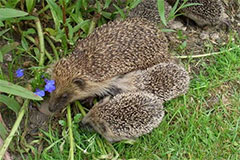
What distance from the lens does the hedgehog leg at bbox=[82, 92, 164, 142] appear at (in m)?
3.91

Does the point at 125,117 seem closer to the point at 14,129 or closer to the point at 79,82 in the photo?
the point at 79,82

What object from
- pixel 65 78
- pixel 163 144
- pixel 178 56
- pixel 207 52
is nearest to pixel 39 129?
pixel 65 78

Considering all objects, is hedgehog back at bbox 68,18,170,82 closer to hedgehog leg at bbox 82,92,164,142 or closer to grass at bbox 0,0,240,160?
grass at bbox 0,0,240,160

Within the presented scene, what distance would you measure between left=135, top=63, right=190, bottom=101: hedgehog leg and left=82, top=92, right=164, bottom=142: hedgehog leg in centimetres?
21

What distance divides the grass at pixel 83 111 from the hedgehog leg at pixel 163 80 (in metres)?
0.19

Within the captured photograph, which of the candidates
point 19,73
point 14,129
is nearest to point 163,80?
point 19,73

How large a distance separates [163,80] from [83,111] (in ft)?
3.13

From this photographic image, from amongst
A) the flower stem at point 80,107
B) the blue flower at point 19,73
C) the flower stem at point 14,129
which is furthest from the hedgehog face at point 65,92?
the blue flower at point 19,73

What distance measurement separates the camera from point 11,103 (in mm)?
3842

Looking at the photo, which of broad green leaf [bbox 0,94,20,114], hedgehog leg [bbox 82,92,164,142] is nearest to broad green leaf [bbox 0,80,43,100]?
broad green leaf [bbox 0,94,20,114]

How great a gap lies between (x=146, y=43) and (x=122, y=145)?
119 cm

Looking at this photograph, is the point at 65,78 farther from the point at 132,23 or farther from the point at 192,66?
the point at 192,66

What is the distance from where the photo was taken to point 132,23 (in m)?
4.48

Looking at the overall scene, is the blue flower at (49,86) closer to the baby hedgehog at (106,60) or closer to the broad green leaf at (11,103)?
the baby hedgehog at (106,60)
